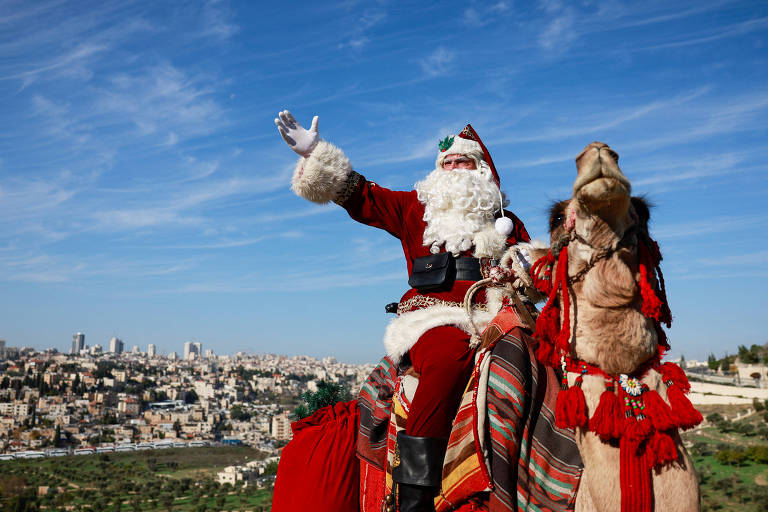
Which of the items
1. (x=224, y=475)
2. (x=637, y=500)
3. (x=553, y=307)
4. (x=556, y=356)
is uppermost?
(x=553, y=307)

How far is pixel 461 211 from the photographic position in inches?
152

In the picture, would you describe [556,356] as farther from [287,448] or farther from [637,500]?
[287,448]

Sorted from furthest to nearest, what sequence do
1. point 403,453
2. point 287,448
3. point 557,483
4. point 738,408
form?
point 738,408 < point 287,448 < point 403,453 < point 557,483

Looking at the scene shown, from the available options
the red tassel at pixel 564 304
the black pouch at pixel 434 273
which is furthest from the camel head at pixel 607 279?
the black pouch at pixel 434 273

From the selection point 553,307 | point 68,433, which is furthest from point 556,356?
point 68,433

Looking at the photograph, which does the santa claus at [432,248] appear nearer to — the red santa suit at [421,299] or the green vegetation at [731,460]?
the red santa suit at [421,299]

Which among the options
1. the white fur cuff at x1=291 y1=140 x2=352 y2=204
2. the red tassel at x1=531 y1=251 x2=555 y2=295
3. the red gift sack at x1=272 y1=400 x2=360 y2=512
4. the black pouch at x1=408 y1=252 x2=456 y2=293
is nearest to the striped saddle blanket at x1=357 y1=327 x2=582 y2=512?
the red tassel at x1=531 y1=251 x2=555 y2=295

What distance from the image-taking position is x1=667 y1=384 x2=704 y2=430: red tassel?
2.34 metres

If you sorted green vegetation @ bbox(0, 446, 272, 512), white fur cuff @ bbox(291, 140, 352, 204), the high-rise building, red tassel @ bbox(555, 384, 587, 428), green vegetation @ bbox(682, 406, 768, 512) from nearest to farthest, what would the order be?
red tassel @ bbox(555, 384, 587, 428) < white fur cuff @ bbox(291, 140, 352, 204) < green vegetation @ bbox(682, 406, 768, 512) < green vegetation @ bbox(0, 446, 272, 512) < the high-rise building

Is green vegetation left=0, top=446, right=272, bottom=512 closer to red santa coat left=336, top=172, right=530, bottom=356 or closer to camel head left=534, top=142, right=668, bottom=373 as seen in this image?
red santa coat left=336, top=172, right=530, bottom=356

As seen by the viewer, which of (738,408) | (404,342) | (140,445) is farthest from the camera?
(140,445)

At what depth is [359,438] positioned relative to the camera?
3797 millimetres

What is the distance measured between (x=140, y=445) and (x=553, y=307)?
7641 cm

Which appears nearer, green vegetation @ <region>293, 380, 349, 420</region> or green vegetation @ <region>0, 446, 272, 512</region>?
green vegetation @ <region>293, 380, 349, 420</region>
